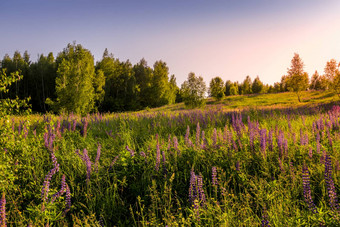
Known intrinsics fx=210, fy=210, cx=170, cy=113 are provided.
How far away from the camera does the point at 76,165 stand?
407 centimetres

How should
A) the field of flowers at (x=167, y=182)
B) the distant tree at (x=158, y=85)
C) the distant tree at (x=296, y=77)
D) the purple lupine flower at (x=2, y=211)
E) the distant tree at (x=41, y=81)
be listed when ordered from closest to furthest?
the purple lupine flower at (x=2, y=211), the field of flowers at (x=167, y=182), the distant tree at (x=296, y=77), the distant tree at (x=41, y=81), the distant tree at (x=158, y=85)

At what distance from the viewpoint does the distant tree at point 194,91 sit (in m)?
29.6

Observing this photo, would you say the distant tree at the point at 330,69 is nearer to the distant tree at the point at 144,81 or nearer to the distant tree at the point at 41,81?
the distant tree at the point at 144,81

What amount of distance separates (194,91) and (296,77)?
2499cm

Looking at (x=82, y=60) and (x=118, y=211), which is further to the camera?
(x=82, y=60)

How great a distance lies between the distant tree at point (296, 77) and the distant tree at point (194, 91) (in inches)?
921

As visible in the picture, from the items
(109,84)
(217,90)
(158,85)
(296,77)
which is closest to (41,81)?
(109,84)

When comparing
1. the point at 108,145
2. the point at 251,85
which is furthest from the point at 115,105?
the point at 251,85

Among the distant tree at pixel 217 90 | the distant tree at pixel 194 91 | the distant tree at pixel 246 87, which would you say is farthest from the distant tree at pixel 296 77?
the distant tree at pixel 246 87

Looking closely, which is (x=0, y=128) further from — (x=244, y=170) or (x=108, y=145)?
(x=244, y=170)

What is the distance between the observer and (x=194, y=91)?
2981 cm

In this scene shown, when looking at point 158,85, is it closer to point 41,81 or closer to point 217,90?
point 217,90

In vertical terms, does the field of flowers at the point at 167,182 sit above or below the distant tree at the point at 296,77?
below

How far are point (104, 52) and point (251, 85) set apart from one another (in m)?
61.1
